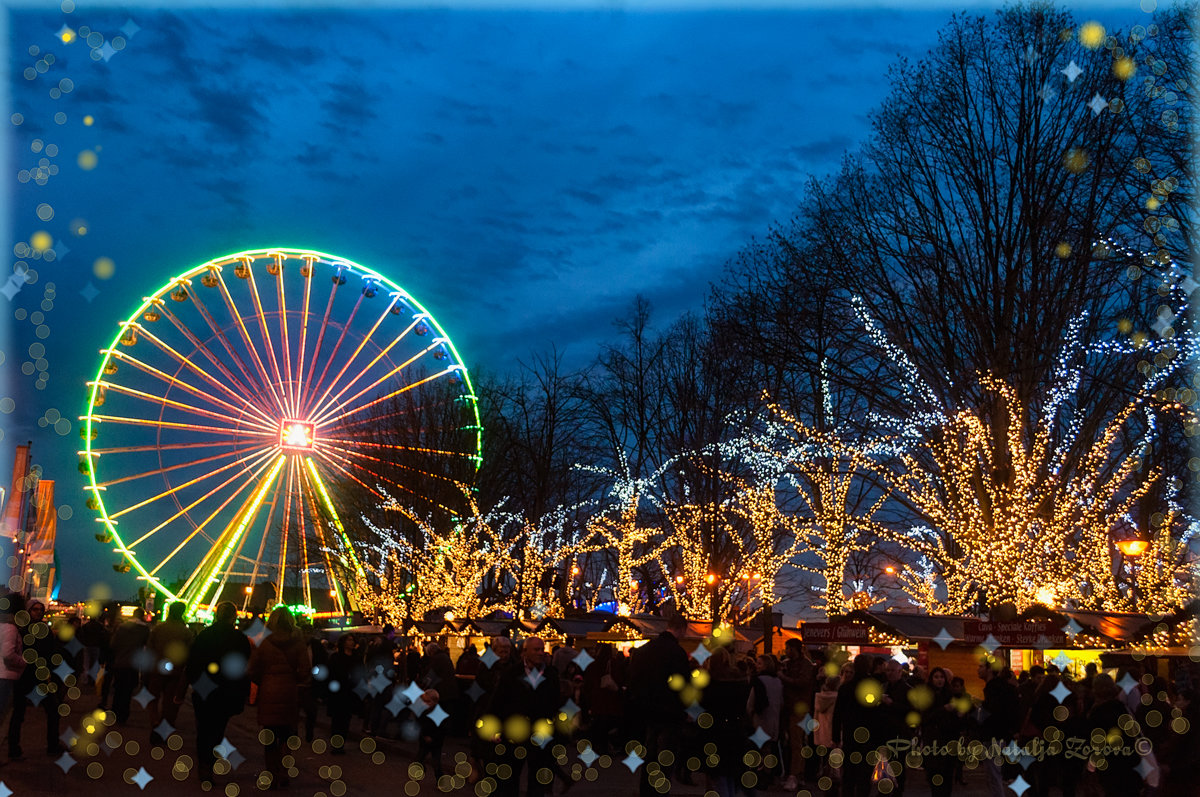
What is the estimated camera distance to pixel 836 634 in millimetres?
18359

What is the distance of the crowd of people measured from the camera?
9.36 m

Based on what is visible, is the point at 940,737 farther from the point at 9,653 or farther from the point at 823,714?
the point at 9,653

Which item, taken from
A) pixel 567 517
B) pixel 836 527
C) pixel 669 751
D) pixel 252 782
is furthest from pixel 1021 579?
pixel 567 517

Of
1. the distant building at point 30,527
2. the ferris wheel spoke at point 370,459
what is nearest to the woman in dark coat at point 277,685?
the ferris wheel spoke at point 370,459

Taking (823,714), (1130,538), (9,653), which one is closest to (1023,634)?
(823,714)

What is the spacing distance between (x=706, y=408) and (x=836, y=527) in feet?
30.1

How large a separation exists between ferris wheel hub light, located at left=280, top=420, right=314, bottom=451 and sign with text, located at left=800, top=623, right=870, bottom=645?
676 inches

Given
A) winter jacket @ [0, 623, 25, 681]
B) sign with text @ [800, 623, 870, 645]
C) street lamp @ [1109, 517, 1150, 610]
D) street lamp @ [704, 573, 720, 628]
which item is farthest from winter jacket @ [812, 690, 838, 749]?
street lamp @ [704, 573, 720, 628]

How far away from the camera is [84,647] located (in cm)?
1916

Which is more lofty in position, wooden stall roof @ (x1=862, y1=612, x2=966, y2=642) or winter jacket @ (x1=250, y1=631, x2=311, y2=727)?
wooden stall roof @ (x1=862, y1=612, x2=966, y2=642)

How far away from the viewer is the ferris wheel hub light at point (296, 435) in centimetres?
3164

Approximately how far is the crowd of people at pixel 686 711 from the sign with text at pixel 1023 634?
73 centimetres

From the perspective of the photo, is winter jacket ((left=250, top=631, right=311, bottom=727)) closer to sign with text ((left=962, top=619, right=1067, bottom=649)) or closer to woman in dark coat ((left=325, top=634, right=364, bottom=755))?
woman in dark coat ((left=325, top=634, right=364, bottom=755))

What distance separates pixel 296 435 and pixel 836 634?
17789mm
